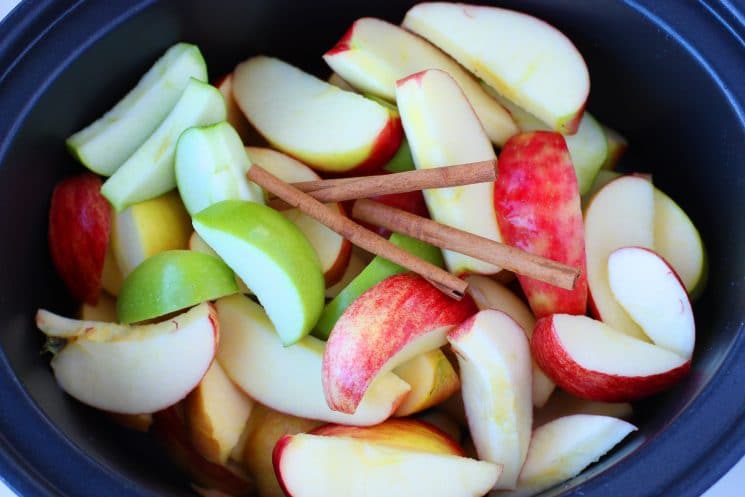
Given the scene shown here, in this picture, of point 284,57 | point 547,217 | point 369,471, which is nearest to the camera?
point 369,471

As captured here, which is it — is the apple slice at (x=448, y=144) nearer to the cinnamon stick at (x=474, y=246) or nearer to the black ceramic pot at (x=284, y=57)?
the cinnamon stick at (x=474, y=246)

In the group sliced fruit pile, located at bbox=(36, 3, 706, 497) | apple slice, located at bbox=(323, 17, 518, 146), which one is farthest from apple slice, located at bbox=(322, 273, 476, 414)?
apple slice, located at bbox=(323, 17, 518, 146)

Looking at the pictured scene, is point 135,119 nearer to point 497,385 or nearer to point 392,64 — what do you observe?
point 392,64

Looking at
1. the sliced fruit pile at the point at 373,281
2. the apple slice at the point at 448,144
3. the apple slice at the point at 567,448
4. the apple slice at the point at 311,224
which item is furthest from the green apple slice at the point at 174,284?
the apple slice at the point at 567,448

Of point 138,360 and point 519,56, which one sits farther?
point 519,56

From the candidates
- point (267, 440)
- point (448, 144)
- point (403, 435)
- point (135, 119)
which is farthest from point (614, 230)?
point (135, 119)

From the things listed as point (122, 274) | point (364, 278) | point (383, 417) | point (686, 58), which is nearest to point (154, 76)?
point (122, 274)
